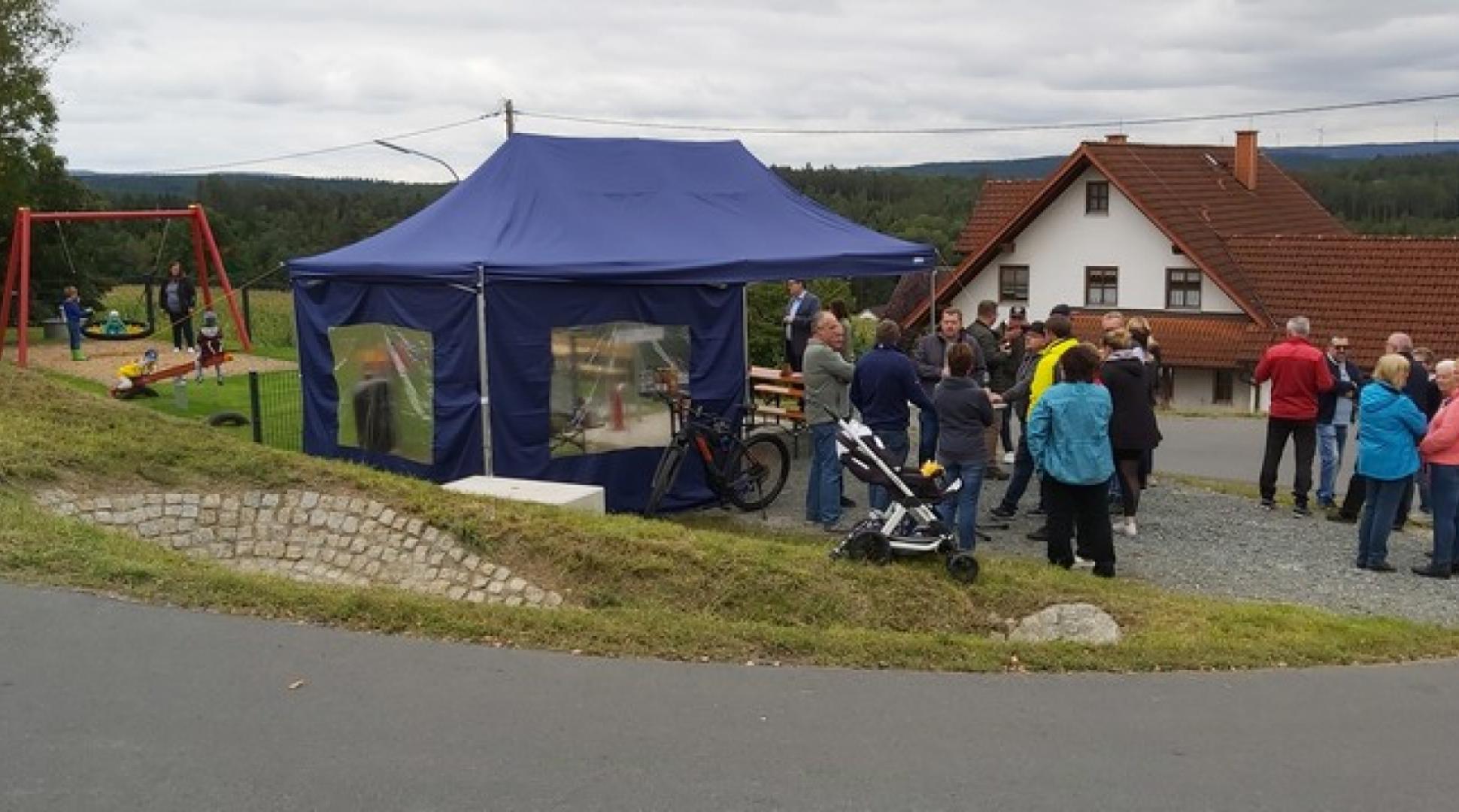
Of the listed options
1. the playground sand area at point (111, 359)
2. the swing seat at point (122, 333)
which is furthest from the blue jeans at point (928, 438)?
the swing seat at point (122, 333)

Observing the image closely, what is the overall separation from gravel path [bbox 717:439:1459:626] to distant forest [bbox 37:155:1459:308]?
40023mm

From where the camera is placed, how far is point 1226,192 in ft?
151

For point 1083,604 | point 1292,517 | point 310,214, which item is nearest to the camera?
point 1083,604

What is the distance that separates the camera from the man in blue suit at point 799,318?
48.8 feet

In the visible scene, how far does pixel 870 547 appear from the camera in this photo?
8492mm

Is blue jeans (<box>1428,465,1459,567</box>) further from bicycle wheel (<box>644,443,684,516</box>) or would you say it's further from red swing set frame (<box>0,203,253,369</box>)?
red swing set frame (<box>0,203,253,369</box>)

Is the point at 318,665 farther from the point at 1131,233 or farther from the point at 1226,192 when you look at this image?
the point at 1226,192

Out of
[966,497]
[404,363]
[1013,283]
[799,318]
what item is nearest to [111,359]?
[404,363]

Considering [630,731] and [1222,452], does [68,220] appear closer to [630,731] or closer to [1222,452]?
[1222,452]

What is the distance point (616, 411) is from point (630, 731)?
22.5 feet

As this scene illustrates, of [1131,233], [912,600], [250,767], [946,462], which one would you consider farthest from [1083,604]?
[1131,233]

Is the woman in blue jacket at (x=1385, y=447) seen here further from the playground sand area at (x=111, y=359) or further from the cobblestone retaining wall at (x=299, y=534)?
the playground sand area at (x=111, y=359)

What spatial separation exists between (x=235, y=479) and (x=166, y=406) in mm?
8796

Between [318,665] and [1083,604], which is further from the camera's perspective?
[1083,604]
